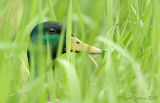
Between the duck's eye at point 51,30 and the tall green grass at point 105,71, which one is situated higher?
the duck's eye at point 51,30

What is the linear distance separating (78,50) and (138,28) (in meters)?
0.73

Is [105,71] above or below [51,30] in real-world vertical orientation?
below

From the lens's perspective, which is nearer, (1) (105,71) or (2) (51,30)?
(1) (105,71)

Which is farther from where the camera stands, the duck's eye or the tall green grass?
the duck's eye

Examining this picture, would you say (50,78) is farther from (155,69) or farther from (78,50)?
(78,50)

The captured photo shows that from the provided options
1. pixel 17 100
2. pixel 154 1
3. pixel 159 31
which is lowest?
pixel 17 100

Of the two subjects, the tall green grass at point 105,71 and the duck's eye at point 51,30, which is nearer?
the tall green grass at point 105,71

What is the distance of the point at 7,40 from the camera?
10.9ft

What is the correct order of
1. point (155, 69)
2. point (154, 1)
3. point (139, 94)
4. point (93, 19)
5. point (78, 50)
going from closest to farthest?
point (139, 94) < point (155, 69) < point (154, 1) < point (78, 50) < point (93, 19)

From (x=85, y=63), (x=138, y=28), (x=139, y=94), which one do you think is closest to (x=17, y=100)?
(x=85, y=63)

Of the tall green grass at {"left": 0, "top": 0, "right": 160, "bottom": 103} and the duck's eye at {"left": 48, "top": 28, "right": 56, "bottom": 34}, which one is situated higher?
the duck's eye at {"left": 48, "top": 28, "right": 56, "bottom": 34}

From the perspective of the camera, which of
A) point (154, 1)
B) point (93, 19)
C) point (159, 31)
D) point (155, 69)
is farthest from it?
point (93, 19)

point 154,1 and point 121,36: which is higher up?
point 154,1

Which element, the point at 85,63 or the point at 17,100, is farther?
the point at 17,100
